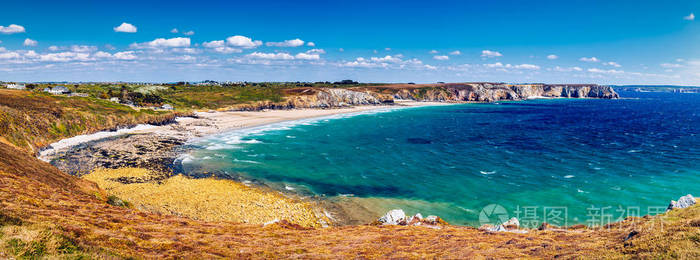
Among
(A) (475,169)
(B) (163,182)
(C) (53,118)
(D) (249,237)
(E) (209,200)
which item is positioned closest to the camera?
(D) (249,237)

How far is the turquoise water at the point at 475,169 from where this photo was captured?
33281 millimetres

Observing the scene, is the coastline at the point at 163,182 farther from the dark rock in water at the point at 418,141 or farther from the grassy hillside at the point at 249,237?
the dark rock in water at the point at 418,141

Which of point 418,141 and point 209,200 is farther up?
point 418,141

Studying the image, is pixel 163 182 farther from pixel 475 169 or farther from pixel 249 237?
pixel 475 169

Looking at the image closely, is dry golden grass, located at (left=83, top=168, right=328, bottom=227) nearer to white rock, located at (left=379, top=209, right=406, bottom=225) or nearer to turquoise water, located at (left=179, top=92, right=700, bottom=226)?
turquoise water, located at (left=179, top=92, right=700, bottom=226)

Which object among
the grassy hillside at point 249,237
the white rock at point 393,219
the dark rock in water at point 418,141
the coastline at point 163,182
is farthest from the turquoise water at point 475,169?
the grassy hillside at point 249,237

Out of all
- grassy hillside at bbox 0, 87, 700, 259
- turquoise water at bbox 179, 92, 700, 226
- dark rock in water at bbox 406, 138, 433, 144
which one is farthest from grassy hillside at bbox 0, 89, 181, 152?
dark rock in water at bbox 406, 138, 433, 144

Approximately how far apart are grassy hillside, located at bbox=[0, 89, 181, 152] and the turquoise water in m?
24.0

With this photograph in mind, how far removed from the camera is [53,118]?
60.6 m

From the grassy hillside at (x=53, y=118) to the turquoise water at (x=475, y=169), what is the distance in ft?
78.8

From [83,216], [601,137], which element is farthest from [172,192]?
[601,137]

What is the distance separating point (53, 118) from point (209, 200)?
53017 millimetres

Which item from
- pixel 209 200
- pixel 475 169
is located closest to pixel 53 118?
pixel 209 200

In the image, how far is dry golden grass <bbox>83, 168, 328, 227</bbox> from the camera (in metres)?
29.0
